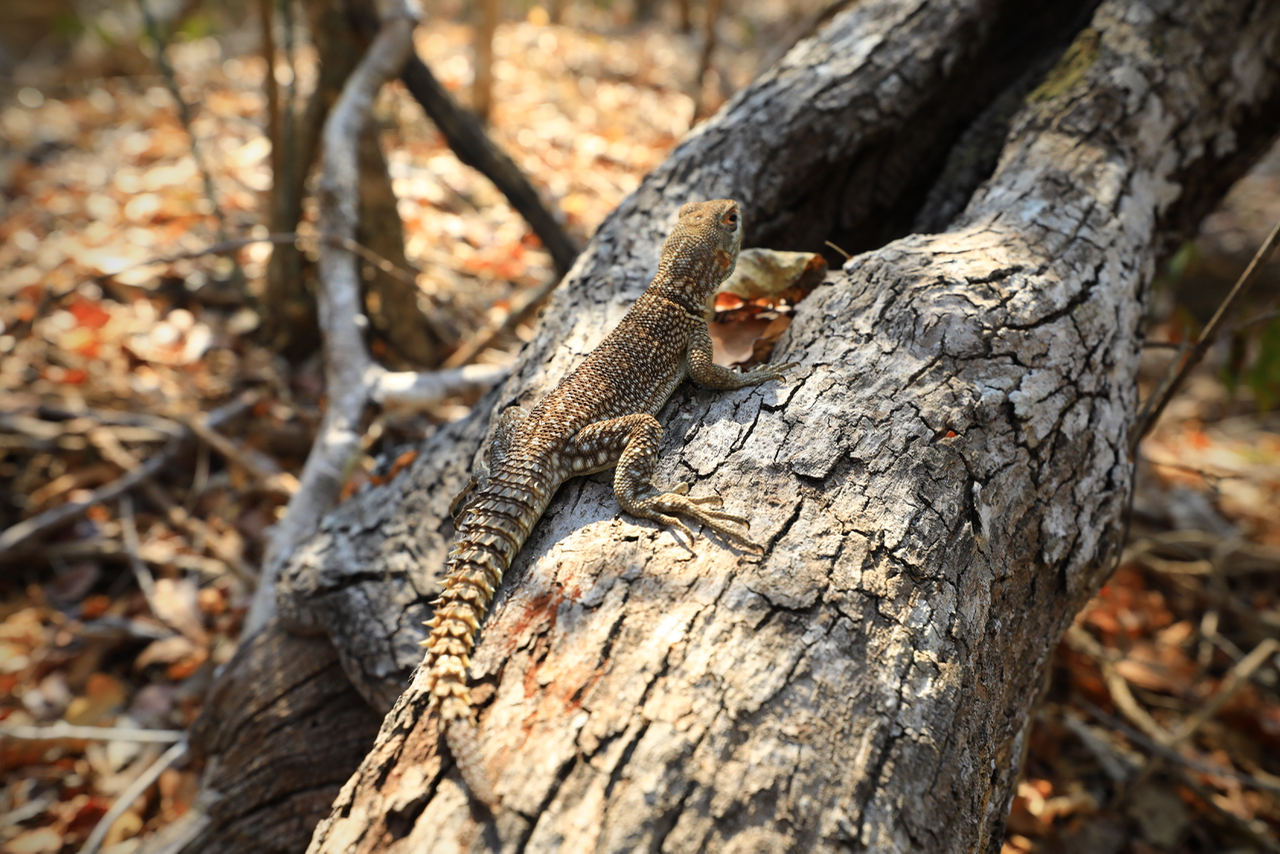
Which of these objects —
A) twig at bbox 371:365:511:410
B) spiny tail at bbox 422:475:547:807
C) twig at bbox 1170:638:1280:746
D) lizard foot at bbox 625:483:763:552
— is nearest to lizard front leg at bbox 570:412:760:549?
lizard foot at bbox 625:483:763:552

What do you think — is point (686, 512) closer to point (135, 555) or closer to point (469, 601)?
point (469, 601)

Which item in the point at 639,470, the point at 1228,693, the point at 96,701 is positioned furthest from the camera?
the point at 96,701

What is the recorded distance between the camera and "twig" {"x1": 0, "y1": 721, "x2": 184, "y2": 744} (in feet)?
10.6

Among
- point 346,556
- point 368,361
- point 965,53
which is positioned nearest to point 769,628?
point 346,556

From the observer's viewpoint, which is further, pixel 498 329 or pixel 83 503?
pixel 498 329

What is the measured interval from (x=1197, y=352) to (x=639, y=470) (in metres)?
2.64

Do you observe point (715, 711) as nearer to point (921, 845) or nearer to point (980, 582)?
point (921, 845)

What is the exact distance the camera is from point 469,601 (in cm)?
203

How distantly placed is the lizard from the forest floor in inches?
81.3

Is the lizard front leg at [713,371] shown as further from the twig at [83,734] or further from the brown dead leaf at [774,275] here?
the twig at [83,734]

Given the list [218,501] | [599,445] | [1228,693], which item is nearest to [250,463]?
[218,501]

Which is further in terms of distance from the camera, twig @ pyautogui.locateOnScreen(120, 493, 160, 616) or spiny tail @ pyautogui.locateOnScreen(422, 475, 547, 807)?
twig @ pyautogui.locateOnScreen(120, 493, 160, 616)

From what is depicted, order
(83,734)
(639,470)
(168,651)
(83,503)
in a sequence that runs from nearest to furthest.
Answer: (639,470)
(83,734)
(168,651)
(83,503)

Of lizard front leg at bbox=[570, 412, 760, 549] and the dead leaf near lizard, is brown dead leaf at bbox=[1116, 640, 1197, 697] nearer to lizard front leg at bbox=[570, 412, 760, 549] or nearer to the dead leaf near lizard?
the dead leaf near lizard
